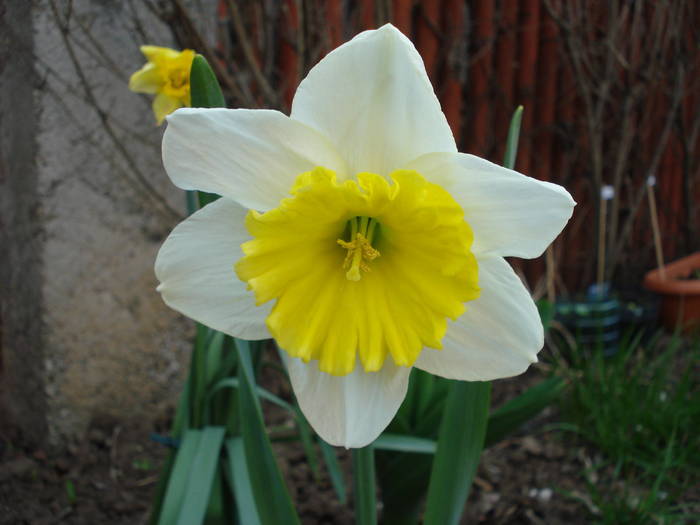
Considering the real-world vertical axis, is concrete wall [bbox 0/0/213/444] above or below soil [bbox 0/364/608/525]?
above

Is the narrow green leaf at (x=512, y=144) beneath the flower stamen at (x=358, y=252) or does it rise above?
above

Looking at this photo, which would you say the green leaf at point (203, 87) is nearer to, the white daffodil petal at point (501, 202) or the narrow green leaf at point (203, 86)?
the narrow green leaf at point (203, 86)

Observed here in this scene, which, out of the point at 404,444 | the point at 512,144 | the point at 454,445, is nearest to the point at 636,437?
the point at 404,444

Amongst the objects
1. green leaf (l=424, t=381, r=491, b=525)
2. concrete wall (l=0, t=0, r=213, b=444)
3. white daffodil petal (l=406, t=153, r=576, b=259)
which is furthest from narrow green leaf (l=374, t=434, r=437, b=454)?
concrete wall (l=0, t=0, r=213, b=444)

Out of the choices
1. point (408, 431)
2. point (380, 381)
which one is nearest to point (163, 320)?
point (408, 431)

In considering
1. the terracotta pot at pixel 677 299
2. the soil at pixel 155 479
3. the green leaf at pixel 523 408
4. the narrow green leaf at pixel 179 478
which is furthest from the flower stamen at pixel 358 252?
the terracotta pot at pixel 677 299

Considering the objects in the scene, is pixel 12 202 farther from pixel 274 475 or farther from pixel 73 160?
pixel 274 475

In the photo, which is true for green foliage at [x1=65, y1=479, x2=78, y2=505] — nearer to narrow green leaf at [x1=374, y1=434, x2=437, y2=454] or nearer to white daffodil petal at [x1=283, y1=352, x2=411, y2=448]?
narrow green leaf at [x1=374, y1=434, x2=437, y2=454]

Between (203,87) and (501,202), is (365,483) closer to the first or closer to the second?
(501,202)
